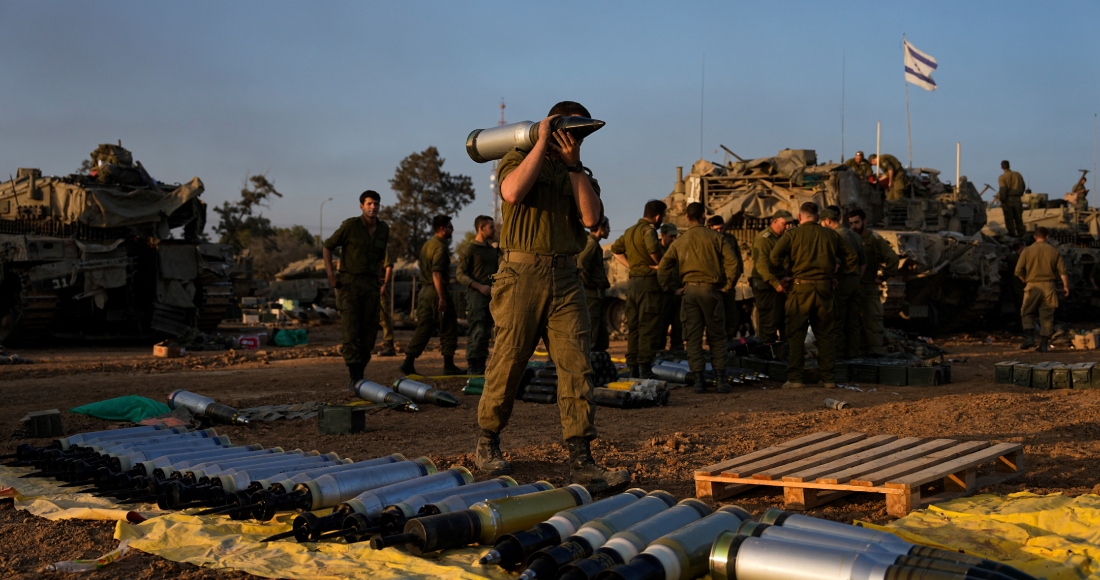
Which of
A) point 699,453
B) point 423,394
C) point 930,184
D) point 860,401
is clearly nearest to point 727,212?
point 930,184

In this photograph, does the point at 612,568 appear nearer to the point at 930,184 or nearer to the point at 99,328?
the point at 99,328

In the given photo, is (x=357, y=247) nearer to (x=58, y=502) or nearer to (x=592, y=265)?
(x=592, y=265)

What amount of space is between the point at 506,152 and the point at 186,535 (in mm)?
2603

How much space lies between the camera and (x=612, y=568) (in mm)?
3389

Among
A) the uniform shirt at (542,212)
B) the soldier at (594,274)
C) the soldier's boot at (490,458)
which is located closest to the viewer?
Answer: the uniform shirt at (542,212)

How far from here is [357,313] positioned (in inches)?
396

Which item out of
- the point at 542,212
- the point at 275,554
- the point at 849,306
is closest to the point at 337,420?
the point at 542,212

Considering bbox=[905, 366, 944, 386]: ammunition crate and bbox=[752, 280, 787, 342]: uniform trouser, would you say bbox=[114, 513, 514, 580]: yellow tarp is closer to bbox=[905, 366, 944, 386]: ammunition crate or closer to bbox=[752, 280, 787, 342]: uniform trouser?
bbox=[905, 366, 944, 386]: ammunition crate

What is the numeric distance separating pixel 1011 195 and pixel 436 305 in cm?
1714

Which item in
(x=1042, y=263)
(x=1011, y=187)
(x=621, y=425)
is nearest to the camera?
(x=621, y=425)

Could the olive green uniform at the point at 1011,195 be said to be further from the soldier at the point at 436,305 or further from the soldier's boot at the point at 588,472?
the soldier's boot at the point at 588,472

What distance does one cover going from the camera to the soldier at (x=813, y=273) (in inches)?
410

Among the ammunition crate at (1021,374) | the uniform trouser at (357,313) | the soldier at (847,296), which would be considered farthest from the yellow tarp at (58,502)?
the ammunition crate at (1021,374)

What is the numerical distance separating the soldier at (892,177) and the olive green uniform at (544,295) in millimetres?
17369
